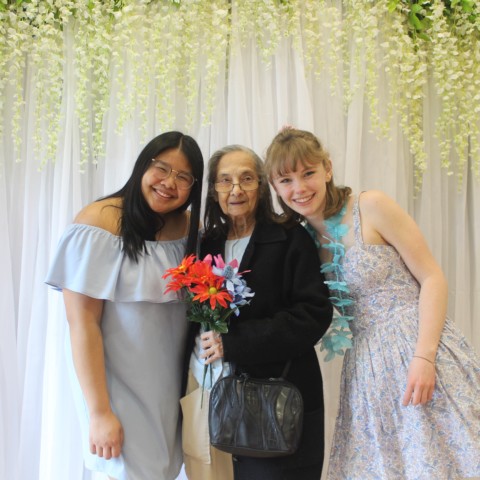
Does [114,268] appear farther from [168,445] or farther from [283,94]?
[283,94]

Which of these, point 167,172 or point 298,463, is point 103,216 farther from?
point 298,463

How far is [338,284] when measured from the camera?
1.31 metres

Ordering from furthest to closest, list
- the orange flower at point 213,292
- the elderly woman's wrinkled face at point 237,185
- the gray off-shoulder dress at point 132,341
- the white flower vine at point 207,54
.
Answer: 1. the white flower vine at point 207,54
2. the elderly woman's wrinkled face at point 237,185
3. the gray off-shoulder dress at point 132,341
4. the orange flower at point 213,292

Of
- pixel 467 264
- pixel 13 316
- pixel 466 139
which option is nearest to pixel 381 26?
pixel 466 139

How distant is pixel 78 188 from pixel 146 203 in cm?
71

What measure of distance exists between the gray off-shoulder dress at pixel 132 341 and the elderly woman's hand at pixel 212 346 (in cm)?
12

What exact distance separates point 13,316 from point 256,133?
1.28m

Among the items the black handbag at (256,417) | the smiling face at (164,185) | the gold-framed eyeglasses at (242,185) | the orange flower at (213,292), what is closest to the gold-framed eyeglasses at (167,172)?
the smiling face at (164,185)

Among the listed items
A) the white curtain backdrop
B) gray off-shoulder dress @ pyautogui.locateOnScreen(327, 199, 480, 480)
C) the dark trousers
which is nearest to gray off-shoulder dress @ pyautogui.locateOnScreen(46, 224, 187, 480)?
the dark trousers

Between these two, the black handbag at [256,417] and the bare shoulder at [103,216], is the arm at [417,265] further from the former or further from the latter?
the bare shoulder at [103,216]

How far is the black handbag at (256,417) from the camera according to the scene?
117 centimetres

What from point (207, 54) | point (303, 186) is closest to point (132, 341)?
point (303, 186)

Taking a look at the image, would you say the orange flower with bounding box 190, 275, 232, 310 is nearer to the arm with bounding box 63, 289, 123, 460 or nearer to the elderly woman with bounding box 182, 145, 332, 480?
the elderly woman with bounding box 182, 145, 332, 480

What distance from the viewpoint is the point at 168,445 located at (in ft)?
4.32
